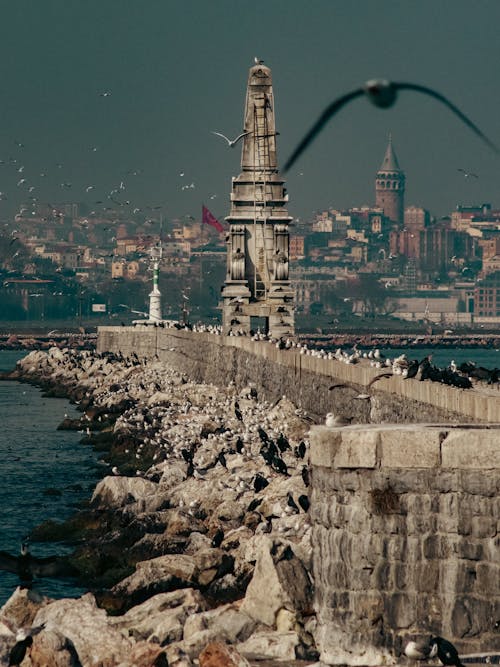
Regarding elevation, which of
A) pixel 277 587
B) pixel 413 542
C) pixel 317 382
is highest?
pixel 317 382

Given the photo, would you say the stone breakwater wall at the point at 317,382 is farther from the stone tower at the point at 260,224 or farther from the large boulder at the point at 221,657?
the large boulder at the point at 221,657

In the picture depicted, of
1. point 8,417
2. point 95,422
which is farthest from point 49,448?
point 8,417

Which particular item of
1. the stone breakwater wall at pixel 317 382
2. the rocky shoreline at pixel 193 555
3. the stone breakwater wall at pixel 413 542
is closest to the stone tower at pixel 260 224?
the stone breakwater wall at pixel 317 382

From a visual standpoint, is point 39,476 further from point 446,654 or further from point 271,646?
point 446,654

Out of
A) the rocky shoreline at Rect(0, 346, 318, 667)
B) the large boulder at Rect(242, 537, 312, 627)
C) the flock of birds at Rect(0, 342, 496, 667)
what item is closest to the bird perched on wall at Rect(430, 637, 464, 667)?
the flock of birds at Rect(0, 342, 496, 667)

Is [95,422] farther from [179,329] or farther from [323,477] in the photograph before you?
[323,477]

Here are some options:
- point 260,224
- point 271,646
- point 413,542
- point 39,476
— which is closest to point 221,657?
point 271,646

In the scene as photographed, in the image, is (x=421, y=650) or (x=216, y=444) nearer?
(x=421, y=650)
